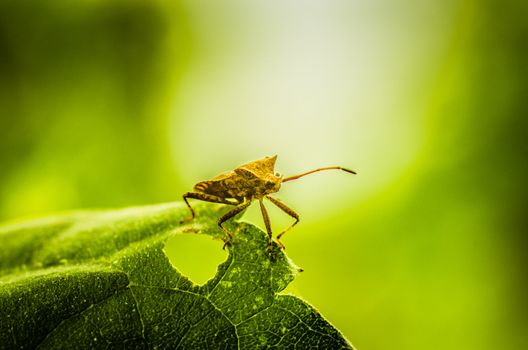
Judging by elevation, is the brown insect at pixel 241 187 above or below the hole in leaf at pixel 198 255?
above

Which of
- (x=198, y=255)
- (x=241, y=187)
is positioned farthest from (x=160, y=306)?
(x=198, y=255)

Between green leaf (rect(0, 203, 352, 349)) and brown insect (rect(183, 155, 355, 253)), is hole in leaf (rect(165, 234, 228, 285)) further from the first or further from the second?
green leaf (rect(0, 203, 352, 349))

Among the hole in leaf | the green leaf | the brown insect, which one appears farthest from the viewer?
the hole in leaf

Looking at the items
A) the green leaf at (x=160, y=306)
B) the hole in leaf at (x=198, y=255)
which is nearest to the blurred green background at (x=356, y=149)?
the hole in leaf at (x=198, y=255)

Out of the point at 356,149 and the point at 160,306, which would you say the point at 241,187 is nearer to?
the point at 160,306

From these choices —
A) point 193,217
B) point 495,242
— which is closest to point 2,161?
point 193,217

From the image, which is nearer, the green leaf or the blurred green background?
the green leaf

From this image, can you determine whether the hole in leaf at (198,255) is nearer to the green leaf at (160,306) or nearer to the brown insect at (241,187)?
the brown insect at (241,187)

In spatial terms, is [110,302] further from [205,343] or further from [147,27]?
[147,27]

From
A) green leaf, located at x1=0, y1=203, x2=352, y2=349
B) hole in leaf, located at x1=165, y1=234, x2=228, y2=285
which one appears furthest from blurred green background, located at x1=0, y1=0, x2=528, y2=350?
green leaf, located at x1=0, y1=203, x2=352, y2=349
